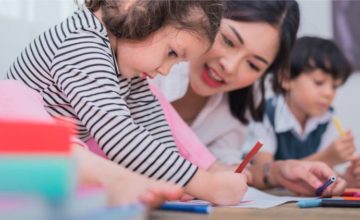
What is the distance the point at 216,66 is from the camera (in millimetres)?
999

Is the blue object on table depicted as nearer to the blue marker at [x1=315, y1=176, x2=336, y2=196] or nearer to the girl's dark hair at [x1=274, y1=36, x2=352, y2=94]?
the blue marker at [x1=315, y1=176, x2=336, y2=196]

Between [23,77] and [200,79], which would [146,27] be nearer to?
[23,77]

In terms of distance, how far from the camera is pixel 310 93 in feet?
5.35

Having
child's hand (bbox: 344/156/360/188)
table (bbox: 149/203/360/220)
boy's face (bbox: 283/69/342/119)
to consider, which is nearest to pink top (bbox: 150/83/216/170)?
table (bbox: 149/203/360/220)

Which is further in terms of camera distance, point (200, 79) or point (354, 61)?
point (354, 61)

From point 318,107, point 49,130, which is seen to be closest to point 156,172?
point 49,130

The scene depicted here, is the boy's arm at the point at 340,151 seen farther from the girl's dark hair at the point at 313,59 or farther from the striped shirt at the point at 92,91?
the striped shirt at the point at 92,91

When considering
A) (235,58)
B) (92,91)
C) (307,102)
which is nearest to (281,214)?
(92,91)

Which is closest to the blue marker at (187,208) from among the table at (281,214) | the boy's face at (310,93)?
the table at (281,214)

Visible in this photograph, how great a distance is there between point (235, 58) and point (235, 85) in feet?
0.27

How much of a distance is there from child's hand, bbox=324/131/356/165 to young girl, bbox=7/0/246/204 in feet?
1.70

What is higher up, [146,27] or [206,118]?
[146,27]

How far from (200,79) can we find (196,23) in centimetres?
31

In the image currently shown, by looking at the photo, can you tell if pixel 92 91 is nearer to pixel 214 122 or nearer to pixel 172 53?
pixel 172 53
